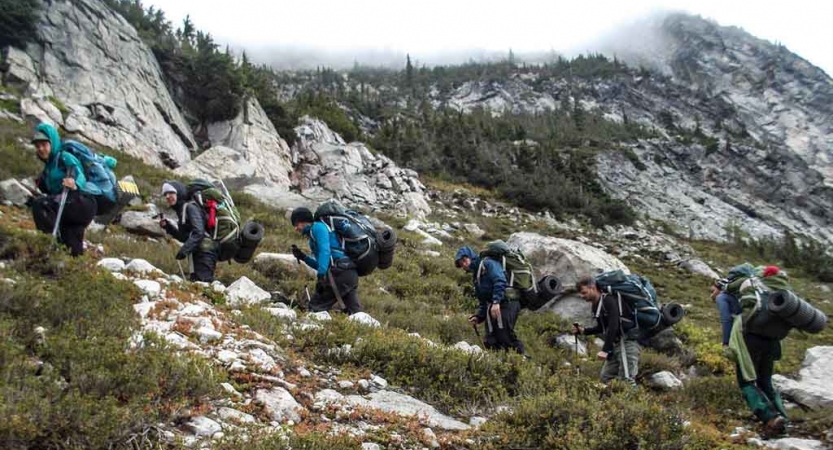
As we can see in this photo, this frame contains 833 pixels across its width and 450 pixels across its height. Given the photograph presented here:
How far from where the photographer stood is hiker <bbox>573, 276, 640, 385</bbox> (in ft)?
21.9

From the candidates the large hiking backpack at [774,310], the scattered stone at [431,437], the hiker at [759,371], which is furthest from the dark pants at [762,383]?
the scattered stone at [431,437]

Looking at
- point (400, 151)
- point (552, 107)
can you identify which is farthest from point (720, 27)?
point (400, 151)

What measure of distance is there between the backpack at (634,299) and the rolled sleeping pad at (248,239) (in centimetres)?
495

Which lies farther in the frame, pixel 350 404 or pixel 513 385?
pixel 513 385

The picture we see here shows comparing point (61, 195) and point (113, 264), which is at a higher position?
point (61, 195)

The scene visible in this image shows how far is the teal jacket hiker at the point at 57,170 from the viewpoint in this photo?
20.6 ft

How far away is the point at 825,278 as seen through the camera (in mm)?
31922

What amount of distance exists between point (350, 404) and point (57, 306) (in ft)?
7.98

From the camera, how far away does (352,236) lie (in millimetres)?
7379

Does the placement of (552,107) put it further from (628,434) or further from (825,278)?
(628,434)

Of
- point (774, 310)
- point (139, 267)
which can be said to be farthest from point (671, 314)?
point (139, 267)

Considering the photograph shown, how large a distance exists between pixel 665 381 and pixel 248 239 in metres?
6.34

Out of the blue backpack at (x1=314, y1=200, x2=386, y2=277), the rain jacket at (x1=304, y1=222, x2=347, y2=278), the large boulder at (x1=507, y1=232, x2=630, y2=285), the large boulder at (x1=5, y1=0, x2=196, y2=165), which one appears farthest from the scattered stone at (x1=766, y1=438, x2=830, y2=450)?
the large boulder at (x1=5, y1=0, x2=196, y2=165)

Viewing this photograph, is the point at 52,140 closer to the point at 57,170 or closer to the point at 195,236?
the point at 57,170
